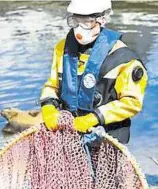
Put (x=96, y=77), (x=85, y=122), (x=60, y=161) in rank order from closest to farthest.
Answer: (x=85, y=122), (x=96, y=77), (x=60, y=161)

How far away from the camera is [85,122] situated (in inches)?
169

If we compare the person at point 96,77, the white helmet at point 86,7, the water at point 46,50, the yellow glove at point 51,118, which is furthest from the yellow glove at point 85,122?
the water at point 46,50

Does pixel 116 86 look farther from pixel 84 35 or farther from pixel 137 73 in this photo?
pixel 84 35

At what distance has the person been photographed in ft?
14.2

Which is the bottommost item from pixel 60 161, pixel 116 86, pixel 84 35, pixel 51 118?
pixel 60 161

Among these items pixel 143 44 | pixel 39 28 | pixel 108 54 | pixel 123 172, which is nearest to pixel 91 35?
pixel 108 54

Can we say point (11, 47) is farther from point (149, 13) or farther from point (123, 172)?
point (123, 172)

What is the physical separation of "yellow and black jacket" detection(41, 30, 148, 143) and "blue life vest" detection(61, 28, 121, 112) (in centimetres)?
2

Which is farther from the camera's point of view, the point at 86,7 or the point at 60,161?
the point at 60,161

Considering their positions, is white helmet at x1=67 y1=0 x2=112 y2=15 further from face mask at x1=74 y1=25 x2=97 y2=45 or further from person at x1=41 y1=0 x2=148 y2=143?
face mask at x1=74 y1=25 x2=97 y2=45

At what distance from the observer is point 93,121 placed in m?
4.30

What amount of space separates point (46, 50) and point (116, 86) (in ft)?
35.3

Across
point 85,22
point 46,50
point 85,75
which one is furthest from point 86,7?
point 46,50

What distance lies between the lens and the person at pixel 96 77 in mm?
4328
